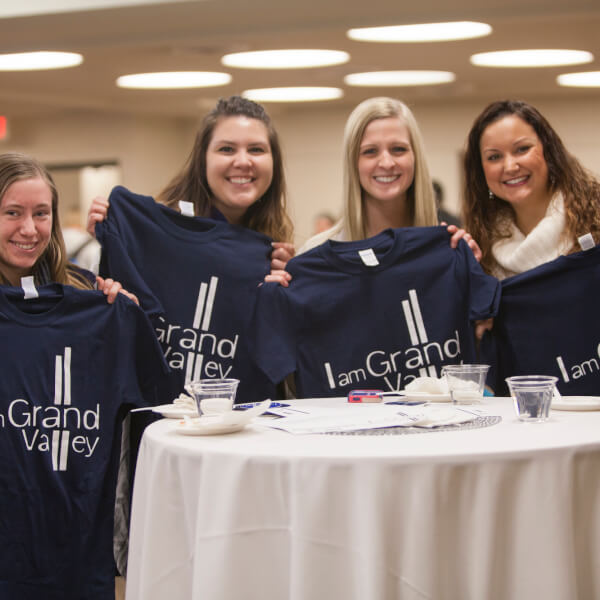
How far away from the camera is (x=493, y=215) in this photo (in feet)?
11.0

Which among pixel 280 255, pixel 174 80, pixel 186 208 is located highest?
pixel 174 80

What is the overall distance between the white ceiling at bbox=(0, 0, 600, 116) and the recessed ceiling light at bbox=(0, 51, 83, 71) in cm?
17

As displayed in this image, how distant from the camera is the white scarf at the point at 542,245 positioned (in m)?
3.06

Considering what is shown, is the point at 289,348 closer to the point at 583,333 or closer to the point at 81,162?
the point at 583,333

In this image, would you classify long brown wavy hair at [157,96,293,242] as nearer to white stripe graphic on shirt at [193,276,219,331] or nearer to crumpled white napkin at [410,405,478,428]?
white stripe graphic on shirt at [193,276,219,331]

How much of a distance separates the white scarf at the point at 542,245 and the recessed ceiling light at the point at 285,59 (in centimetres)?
465

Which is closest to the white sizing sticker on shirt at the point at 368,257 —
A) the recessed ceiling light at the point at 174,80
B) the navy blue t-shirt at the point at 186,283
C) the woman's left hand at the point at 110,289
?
the navy blue t-shirt at the point at 186,283

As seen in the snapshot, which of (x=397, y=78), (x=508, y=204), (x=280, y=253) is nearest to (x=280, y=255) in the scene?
(x=280, y=253)

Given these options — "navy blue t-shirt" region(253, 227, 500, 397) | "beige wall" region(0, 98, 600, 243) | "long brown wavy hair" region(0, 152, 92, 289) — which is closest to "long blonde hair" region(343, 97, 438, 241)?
"navy blue t-shirt" region(253, 227, 500, 397)

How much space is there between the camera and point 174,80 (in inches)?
352

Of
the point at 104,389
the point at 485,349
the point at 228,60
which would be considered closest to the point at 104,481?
the point at 104,389

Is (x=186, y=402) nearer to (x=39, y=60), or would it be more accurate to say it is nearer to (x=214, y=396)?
(x=214, y=396)

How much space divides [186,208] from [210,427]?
4.20 feet

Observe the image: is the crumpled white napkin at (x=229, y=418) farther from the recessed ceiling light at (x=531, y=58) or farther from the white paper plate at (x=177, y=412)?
the recessed ceiling light at (x=531, y=58)
